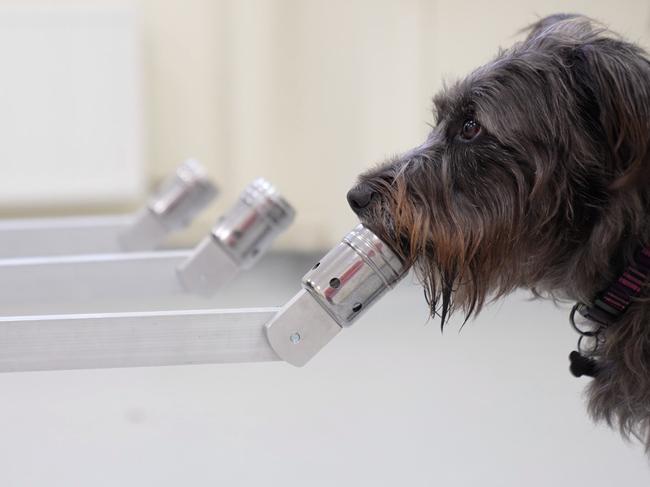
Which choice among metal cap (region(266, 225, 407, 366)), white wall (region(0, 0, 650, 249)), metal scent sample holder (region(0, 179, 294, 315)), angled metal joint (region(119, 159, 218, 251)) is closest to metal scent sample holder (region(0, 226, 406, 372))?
metal cap (region(266, 225, 407, 366))

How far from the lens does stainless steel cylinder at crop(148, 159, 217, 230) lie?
6.81 feet

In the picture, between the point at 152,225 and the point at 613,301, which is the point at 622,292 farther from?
the point at 152,225

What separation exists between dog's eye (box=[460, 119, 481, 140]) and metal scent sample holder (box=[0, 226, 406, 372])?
7.8 inches

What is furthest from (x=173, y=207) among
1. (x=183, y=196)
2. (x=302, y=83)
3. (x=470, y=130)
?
(x=302, y=83)

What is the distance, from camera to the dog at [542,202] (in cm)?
109

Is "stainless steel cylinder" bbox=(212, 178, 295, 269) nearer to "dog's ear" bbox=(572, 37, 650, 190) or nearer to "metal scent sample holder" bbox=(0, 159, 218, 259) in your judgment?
"metal scent sample holder" bbox=(0, 159, 218, 259)

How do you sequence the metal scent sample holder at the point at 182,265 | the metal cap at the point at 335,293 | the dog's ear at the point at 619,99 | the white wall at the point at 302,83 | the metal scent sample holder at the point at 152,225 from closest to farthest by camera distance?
the dog's ear at the point at 619,99 < the metal cap at the point at 335,293 < the metal scent sample holder at the point at 182,265 < the metal scent sample holder at the point at 152,225 < the white wall at the point at 302,83

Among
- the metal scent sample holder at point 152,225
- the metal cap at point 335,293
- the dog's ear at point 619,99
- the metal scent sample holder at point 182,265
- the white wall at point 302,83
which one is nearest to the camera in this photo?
the dog's ear at point 619,99

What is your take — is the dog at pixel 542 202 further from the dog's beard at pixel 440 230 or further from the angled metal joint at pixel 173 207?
the angled metal joint at pixel 173 207

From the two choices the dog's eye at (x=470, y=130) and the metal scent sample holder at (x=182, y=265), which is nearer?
the dog's eye at (x=470, y=130)

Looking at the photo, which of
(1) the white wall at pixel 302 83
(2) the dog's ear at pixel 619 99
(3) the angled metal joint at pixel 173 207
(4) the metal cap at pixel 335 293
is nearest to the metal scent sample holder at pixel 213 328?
(4) the metal cap at pixel 335 293

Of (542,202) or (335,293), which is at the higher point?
(542,202)

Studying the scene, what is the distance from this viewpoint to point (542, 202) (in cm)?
112

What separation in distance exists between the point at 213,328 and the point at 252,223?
1.67 ft
